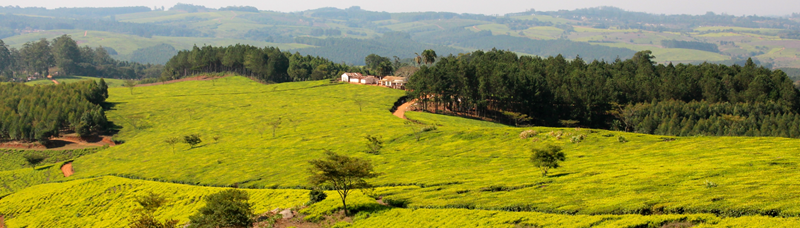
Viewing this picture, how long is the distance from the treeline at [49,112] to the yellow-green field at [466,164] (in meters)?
8.99

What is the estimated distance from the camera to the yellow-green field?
4444 centimetres

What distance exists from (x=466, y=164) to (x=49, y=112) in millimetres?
130587

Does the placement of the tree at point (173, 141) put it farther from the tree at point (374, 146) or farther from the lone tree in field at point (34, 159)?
the tree at point (374, 146)

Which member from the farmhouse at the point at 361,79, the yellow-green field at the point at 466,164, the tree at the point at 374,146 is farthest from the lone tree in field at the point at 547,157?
the farmhouse at the point at 361,79

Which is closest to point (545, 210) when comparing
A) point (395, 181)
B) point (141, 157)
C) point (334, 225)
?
point (334, 225)

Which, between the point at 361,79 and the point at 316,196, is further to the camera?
the point at 361,79

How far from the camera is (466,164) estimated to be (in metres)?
76.8

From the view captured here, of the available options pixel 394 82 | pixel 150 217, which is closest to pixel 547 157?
pixel 150 217

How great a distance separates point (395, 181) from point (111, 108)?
13367 centimetres

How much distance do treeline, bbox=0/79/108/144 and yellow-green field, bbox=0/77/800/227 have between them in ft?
29.5

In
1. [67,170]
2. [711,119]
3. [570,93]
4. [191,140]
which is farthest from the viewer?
[570,93]

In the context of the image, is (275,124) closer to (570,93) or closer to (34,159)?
(34,159)

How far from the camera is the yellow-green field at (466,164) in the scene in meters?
44.4

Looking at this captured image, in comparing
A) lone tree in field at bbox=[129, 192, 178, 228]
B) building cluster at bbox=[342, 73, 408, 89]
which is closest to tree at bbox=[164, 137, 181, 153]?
lone tree in field at bbox=[129, 192, 178, 228]
